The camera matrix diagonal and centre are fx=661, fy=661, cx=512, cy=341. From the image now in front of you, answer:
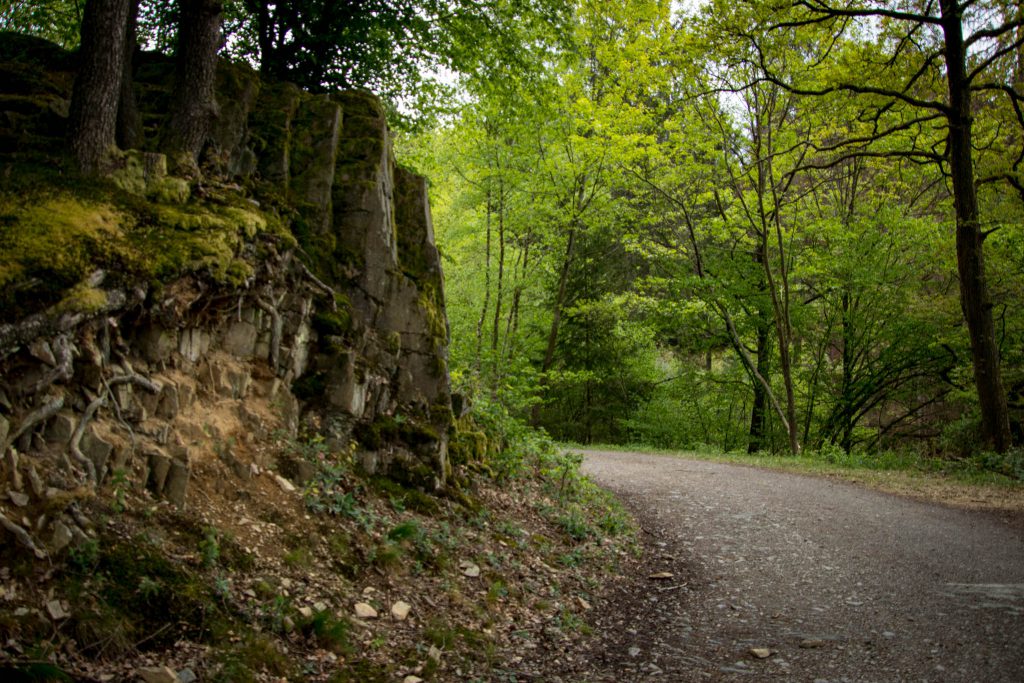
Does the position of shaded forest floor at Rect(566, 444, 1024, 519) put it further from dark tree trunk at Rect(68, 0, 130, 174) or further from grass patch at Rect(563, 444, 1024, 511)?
dark tree trunk at Rect(68, 0, 130, 174)

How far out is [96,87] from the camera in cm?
541

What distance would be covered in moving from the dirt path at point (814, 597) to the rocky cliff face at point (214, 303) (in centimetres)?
270

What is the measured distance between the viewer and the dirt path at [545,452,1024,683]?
4773mm

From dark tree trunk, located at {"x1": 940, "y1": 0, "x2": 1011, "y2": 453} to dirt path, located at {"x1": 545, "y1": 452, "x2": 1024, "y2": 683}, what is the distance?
3746mm

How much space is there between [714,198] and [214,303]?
16384 mm

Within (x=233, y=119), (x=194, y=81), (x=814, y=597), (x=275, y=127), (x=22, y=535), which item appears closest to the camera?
(x=22, y=535)

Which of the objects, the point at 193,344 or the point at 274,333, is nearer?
the point at 193,344

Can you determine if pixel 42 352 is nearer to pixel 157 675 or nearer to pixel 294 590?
pixel 157 675

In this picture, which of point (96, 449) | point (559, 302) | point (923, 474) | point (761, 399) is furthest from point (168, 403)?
point (761, 399)

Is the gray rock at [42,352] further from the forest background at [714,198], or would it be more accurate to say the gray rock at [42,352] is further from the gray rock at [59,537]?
the forest background at [714,198]

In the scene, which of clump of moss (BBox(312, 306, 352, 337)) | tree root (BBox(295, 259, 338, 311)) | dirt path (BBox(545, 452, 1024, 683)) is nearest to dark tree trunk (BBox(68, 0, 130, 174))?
tree root (BBox(295, 259, 338, 311))

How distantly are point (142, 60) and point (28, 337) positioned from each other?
5.45 m

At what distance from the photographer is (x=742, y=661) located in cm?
489

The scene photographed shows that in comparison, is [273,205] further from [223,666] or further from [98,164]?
[223,666]
